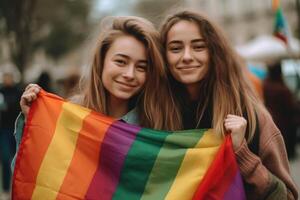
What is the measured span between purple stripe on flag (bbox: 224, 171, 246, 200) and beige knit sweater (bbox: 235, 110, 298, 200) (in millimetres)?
62

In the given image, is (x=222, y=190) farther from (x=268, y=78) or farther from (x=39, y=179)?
(x=268, y=78)

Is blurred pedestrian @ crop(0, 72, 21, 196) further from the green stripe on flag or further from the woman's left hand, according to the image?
the woman's left hand

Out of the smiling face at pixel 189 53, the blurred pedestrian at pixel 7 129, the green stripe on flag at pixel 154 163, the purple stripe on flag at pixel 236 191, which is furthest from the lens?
the blurred pedestrian at pixel 7 129

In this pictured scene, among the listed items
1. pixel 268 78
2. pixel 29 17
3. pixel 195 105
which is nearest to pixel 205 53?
pixel 195 105

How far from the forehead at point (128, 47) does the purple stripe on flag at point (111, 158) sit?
371 mm

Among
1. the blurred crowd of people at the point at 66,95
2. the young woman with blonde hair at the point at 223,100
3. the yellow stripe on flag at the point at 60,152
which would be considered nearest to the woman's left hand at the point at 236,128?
the young woman with blonde hair at the point at 223,100

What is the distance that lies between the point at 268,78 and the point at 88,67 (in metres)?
6.58

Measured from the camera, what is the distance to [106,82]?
3.19m

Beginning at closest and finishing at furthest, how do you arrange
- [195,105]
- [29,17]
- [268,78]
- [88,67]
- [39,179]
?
[39,179], [195,105], [88,67], [268,78], [29,17]

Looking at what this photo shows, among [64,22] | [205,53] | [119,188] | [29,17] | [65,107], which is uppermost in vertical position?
[205,53]

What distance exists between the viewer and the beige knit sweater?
276cm

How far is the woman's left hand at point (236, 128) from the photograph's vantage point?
2.75 metres

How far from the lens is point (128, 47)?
3.15 m

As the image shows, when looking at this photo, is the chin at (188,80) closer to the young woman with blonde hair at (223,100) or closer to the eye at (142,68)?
the young woman with blonde hair at (223,100)
